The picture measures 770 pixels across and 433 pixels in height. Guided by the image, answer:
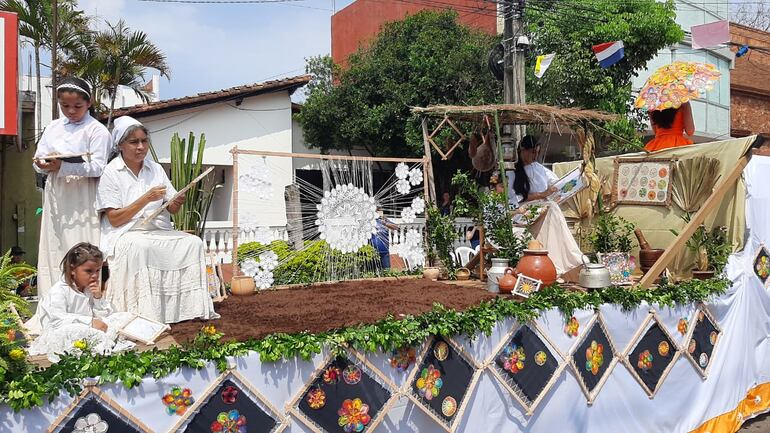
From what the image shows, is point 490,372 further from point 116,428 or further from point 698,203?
point 698,203

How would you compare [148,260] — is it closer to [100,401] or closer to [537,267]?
[100,401]

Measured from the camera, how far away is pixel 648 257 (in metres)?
4.71

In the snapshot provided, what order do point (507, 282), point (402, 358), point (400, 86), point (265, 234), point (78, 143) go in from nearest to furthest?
1. point (402, 358)
2. point (78, 143)
3. point (507, 282)
4. point (265, 234)
5. point (400, 86)

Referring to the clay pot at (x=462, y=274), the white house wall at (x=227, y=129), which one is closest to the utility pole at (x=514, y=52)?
the white house wall at (x=227, y=129)

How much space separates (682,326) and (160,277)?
3.42m

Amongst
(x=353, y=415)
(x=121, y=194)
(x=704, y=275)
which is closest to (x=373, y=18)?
(x=704, y=275)

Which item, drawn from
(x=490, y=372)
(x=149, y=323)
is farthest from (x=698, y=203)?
(x=149, y=323)

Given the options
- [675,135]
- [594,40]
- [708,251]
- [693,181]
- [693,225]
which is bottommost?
[708,251]

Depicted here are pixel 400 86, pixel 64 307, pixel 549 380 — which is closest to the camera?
pixel 64 307

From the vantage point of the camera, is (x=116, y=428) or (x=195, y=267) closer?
(x=116, y=428)

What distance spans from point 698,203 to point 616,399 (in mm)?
1995

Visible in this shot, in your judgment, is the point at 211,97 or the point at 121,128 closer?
the point at 121,128

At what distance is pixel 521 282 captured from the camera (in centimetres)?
384

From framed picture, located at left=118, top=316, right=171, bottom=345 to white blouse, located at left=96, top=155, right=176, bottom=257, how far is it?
59 cm
